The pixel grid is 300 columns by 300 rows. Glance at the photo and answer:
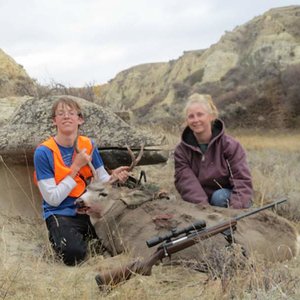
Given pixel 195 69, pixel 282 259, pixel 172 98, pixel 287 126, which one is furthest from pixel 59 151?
pixel 195 69

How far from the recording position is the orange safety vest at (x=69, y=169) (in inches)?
200

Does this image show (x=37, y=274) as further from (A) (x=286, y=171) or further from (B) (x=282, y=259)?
(A) (x=286, y=171)

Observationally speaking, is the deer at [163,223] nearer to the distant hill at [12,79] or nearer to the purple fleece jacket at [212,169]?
the purple fleece jacket at [212,169]

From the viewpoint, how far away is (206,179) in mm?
5438

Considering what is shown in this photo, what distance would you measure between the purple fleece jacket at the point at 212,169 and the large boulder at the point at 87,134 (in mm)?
784

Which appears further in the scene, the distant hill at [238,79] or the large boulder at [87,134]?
the distant hill at [238,79]

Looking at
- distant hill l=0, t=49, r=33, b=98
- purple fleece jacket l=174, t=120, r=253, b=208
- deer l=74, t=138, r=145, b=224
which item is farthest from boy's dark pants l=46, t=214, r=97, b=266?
distant hill l=0, t=49, r=33, b=98

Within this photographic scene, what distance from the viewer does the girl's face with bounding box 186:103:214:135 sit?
539 centimetres

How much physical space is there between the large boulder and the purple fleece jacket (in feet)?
2.57

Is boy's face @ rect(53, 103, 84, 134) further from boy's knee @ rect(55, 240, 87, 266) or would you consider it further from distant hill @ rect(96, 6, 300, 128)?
distant hill @ rect(96, 6, 300, 128)

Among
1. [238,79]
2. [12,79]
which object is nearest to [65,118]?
[12,79]

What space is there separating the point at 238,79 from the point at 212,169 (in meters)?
28.4

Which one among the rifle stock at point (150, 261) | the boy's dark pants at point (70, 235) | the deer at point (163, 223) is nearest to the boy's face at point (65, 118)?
the deer at point (163, 223)

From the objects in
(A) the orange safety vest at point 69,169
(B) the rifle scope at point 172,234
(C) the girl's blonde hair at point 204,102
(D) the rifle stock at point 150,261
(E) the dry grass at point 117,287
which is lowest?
(E) the dry grass at point 117,287
